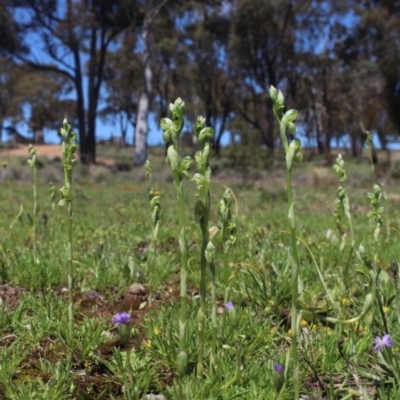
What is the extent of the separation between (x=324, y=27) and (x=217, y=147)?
11960mm

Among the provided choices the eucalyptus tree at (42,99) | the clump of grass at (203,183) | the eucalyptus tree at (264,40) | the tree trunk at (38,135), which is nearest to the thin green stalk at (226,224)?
the clump of grass at (203,183)

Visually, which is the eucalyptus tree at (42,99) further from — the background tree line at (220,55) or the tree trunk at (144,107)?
the tree trunk at (144,107)

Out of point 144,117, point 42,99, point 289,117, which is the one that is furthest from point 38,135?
point 289,117

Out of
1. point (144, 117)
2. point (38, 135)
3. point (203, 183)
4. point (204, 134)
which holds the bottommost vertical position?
point (203, 183)

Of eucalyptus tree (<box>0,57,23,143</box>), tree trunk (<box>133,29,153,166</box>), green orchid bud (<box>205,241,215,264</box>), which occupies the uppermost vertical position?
eucalyptus tree (<box>0,57,23,143</box>)

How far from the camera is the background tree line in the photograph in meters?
23.2

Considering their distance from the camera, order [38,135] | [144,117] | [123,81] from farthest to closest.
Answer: [38,135], [123,81], [144,117]

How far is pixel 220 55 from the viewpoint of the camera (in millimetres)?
35844

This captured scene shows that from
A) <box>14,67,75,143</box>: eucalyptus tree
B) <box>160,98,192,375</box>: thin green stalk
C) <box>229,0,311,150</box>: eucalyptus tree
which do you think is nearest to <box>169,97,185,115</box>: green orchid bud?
<box>160,98,192,375</box>: thin green stalk

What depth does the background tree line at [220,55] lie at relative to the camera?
23172mm

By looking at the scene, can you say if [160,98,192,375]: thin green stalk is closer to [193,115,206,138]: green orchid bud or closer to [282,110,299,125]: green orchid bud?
[193,115,206,138]: green orchid bud

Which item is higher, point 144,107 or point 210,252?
point 144,107

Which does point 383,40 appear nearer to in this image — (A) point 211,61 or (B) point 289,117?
(A) point 211,61

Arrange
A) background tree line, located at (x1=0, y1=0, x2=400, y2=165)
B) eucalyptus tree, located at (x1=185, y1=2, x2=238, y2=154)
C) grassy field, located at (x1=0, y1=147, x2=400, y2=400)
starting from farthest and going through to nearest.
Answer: eucalyptus tree, located at (x1=185, y1=2, x2=238, y2=154) → background tree line, located at (x1=0, y1=0, x2=400, y2=165) → grassy field, located at (x1=0, y1=147, x2=400, y2=400)
